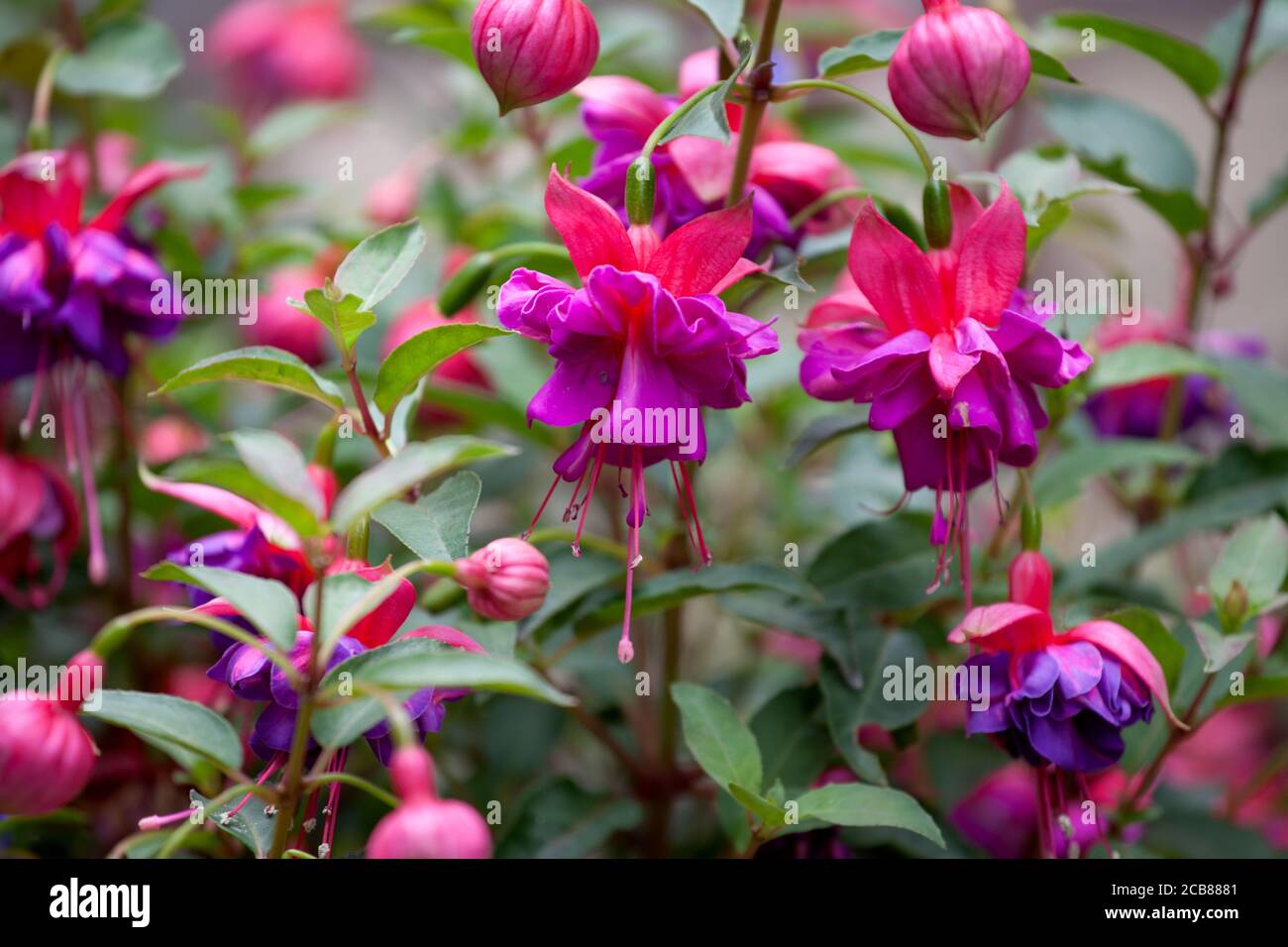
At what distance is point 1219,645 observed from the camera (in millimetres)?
720

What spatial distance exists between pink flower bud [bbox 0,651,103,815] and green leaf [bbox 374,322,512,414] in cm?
20

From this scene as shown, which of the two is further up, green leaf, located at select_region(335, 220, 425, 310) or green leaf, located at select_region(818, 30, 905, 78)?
green leaf, located at select_region(818, 30, 905, 78)

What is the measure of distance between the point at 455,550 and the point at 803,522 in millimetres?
593

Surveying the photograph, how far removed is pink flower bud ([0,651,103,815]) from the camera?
0.59 metres

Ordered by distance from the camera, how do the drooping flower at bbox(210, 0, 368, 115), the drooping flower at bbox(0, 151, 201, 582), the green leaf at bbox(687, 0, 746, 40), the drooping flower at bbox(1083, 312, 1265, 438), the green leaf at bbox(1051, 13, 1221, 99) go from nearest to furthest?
the green leaf at bbox(687, 0, 746, 40) → the drooping flower at bbox(0, 151, 201, 582) → the green leaf at bbox(1051, 13, 1221, 99) → the drooping flower at bbox(1083, 312, 1265, 438) → the drooping flower at bbox(210, 0, 368, 115)

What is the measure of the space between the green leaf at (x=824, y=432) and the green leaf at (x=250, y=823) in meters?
0.35

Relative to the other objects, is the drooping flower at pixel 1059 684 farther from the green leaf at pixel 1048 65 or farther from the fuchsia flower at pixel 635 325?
the green leaf at pixel 1048 65

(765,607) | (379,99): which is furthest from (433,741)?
(379,99)

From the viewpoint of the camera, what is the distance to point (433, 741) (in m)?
0.87

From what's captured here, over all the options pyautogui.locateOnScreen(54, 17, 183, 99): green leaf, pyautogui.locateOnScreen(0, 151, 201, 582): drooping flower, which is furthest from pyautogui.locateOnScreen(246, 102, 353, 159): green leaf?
pyautogui.locateOnScreen(0, 151, 201, 582): drooping flower

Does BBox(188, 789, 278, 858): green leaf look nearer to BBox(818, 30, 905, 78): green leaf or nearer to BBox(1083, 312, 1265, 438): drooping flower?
BBox(818, 30, 905, 78): green leaf

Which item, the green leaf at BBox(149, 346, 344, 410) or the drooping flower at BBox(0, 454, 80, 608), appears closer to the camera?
the green leaf at BBox(149, 346, 344, 410)
